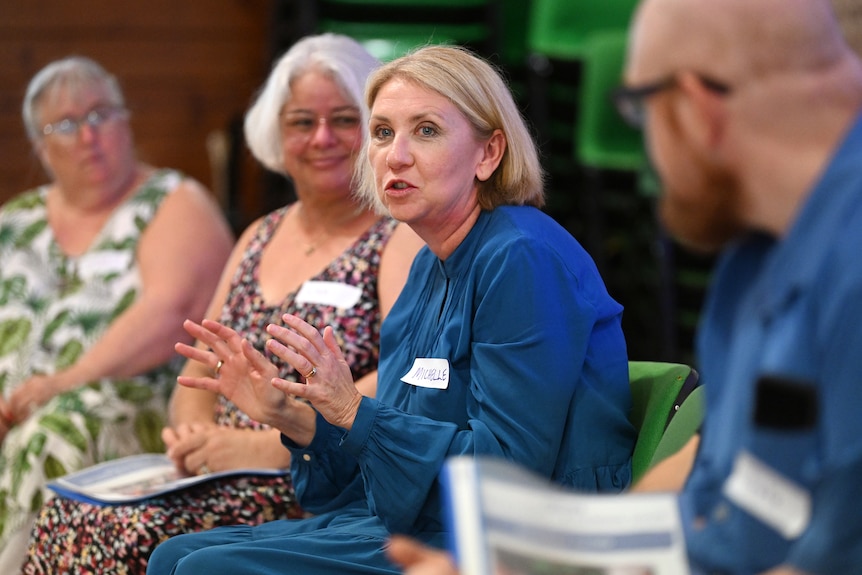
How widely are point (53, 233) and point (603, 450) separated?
7.75 feet

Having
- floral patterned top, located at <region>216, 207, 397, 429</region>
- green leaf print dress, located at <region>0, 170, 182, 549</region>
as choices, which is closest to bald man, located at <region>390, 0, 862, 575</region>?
floral patterned top, located at <region>216, 207, 397, 429</region>

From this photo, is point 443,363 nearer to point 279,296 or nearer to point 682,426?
point 682,426

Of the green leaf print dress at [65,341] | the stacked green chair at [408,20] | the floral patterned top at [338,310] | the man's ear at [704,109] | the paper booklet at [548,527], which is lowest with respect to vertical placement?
the green leaf print dress at [65,341]

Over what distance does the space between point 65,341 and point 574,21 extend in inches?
91.7

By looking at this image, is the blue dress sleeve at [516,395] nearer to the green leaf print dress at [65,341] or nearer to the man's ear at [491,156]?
the man's ear at [491,156]

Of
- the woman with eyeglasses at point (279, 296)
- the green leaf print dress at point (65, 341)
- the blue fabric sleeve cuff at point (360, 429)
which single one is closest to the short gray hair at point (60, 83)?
the green leaf print dress at point (65, 341)

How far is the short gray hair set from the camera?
3.64 meters

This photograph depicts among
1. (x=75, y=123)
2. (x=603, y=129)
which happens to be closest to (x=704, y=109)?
(x=75, y=123)

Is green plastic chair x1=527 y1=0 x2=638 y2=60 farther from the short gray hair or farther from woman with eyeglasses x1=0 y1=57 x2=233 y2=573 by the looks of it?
the short gray hair

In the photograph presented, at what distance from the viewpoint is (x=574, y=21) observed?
446 centimetres

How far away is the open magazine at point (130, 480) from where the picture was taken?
2494 millimetres

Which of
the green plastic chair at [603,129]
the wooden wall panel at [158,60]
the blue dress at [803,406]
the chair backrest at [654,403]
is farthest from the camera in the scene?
the wooden wall panel at [158,60]

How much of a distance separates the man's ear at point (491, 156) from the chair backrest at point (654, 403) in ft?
1.64

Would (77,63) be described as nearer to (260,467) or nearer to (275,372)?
(260,467)
